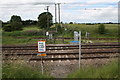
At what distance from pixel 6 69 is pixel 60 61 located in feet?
13.3

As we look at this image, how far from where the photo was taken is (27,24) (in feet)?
178

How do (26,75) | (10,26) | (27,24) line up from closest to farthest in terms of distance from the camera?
(26,75)
(10,26)
(27,24)

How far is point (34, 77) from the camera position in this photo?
434cm

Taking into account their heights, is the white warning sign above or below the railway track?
above

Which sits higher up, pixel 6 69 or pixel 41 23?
pixel 41 23

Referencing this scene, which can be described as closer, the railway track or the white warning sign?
the white warning sign

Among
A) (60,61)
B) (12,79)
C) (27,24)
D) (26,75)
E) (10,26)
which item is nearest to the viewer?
(12,79)

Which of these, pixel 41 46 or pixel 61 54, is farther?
pixel 61 54

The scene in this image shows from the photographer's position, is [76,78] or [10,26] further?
[10,26]

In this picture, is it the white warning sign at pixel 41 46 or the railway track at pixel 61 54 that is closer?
the white warning sign at pixel 41 46

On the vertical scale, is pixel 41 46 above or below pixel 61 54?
above

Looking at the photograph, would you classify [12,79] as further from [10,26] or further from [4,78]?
[10,26]

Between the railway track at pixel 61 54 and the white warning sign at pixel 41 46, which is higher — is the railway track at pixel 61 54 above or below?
below

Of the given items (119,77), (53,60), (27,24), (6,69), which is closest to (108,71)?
(119,77)
